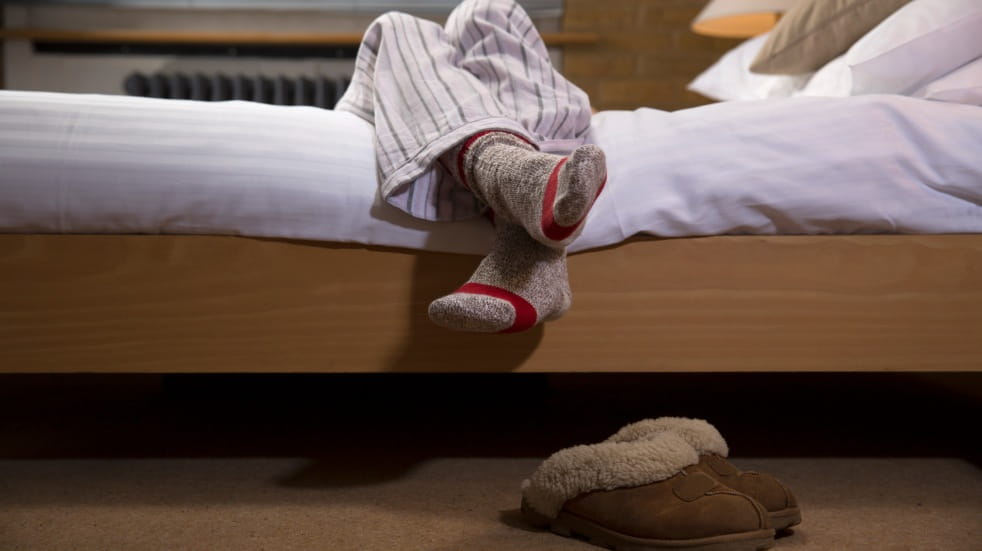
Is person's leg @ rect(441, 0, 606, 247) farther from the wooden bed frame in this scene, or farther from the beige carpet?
the beige carpet

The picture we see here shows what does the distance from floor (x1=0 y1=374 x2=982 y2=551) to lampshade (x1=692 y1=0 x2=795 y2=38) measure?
1031mm

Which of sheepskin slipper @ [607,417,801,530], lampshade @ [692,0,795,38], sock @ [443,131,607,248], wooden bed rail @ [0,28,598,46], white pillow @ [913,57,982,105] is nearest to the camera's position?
sock @ [443,131,607,248]

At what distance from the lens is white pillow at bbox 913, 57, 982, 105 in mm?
1005

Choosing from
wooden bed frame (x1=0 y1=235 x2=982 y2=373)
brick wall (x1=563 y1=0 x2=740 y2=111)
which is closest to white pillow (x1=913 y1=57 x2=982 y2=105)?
wooden bed frame (x1=0 y1=235 x2=982 y2=373)

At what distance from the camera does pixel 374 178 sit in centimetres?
91

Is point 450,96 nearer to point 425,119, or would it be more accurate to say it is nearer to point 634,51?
point 425,119

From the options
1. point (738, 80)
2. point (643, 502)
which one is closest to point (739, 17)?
point (738, 80)

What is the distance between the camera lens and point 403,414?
1.26 metres

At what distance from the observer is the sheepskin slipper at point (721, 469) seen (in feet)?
2.66

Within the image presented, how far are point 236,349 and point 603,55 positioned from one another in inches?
79.1

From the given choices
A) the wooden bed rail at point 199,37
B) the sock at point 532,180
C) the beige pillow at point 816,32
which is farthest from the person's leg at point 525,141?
the wooden bed rail at point 199,37

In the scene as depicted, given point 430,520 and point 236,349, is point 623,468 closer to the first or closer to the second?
point 430,520

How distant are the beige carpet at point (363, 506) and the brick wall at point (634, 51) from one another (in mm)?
1783

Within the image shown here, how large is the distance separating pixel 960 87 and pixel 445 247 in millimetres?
603
